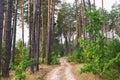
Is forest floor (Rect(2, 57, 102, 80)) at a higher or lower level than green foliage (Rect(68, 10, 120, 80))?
lower

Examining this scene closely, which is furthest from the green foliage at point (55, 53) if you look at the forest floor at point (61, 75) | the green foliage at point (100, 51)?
the green foliage at point (100, 51)

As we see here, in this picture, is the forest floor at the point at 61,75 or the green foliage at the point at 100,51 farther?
the forest floor at the point at 61,75

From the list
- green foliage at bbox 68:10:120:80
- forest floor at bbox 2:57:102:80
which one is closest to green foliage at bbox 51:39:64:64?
forest floor at bbox 2:57:102:80

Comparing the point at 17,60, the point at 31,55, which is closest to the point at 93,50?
the point at 31,55

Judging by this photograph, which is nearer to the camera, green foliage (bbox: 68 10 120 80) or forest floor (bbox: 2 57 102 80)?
green foliage (bbox: 68 10 120 80)

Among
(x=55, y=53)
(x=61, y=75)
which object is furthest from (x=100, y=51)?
(x=55, y=53)

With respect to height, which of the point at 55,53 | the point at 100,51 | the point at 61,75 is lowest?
the point at 61,75

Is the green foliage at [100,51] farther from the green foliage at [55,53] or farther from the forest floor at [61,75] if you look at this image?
the green foliage at [55,53]

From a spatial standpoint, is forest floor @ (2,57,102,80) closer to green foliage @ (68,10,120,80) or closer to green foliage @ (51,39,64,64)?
green foliage @ (68,10,120,80)

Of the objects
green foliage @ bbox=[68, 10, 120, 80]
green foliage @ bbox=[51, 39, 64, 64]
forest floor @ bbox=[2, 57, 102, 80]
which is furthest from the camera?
green foliage @ bbox=[51, 39, 64, 64]

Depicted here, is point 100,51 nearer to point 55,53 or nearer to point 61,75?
point 61,75

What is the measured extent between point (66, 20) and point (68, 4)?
14.9 ft

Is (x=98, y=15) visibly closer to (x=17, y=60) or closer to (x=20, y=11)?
(x=17, y=60)

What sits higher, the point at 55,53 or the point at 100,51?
the point at 100,51
